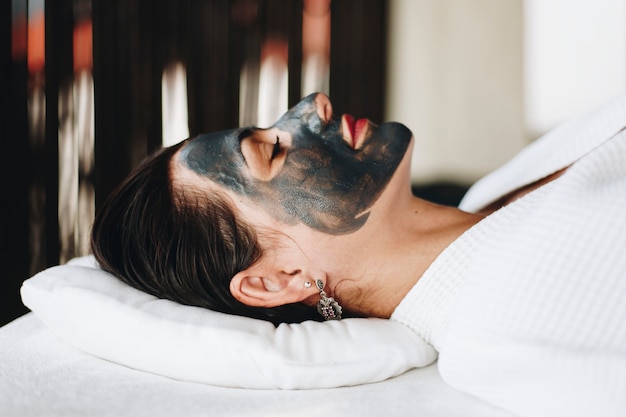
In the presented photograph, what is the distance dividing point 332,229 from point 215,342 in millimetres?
303

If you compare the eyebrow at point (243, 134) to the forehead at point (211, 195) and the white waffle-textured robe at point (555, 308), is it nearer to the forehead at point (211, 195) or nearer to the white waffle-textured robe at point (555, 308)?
the forehead at point (211, 195)

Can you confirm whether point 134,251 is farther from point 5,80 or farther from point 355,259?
point 5,80

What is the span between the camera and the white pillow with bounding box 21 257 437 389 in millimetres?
918

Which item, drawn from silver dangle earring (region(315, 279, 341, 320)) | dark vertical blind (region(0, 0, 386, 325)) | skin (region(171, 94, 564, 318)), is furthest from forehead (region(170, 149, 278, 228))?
dark vertical blind (region(0, 0, 386, 325))

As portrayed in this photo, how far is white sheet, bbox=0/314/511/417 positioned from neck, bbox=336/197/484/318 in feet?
0.54

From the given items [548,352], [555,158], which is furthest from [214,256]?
[555,158]

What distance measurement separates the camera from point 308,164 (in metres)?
1.13

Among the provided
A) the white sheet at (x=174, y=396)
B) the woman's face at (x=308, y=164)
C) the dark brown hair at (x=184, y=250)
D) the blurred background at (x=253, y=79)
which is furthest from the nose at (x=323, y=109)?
the blurred background at (x=253, y=79)

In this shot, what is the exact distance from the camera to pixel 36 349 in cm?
106

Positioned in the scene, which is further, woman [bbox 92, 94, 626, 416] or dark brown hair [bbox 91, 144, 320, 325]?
dark brown hair [bbox 91, 144, 320, 325]

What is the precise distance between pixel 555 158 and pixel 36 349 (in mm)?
1096

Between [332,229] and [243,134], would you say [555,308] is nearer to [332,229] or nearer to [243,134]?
[332,229]

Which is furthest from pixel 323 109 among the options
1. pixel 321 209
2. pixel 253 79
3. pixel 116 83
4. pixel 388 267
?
pixel 253 79

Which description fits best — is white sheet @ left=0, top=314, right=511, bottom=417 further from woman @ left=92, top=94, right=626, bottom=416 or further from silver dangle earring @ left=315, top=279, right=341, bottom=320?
silver dangle earring @ left=315, top=279, right=341, bottom=320
